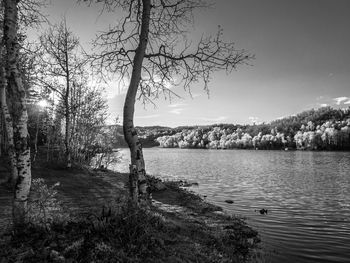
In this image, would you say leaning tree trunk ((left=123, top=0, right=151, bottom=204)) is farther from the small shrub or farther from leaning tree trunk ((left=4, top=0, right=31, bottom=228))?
leaning tree trunk ((left=4, top=0, right=31, bottom=228))

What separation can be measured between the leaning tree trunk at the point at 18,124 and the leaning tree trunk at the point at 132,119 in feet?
10.5

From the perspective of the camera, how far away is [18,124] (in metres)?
7.91

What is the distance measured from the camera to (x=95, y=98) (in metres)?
33.8

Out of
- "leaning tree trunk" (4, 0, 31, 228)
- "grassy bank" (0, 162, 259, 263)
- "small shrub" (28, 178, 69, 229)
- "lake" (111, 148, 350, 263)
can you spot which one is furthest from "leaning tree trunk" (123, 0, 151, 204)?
"lake" (111, 148, 350, 263)

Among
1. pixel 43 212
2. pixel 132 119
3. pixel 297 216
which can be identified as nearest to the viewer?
pixel 43 212

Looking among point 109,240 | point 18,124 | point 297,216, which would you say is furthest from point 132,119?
point 297,216

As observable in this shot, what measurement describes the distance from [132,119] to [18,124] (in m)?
3.58

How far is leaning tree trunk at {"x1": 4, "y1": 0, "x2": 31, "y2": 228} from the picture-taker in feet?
26.0

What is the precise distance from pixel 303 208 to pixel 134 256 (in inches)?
765

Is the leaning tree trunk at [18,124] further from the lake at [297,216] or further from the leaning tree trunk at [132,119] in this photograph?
the lake at [297,216]

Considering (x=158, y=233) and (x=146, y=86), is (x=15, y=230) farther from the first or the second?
(x=146, y=86)

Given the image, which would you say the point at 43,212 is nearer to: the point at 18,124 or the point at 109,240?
the point at 109,240

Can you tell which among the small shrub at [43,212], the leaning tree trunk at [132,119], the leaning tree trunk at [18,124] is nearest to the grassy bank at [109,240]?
the small shrub at [43,212]

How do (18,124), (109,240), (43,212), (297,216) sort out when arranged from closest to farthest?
(109,240) → (18,124) → (43,212) → (297,216)
